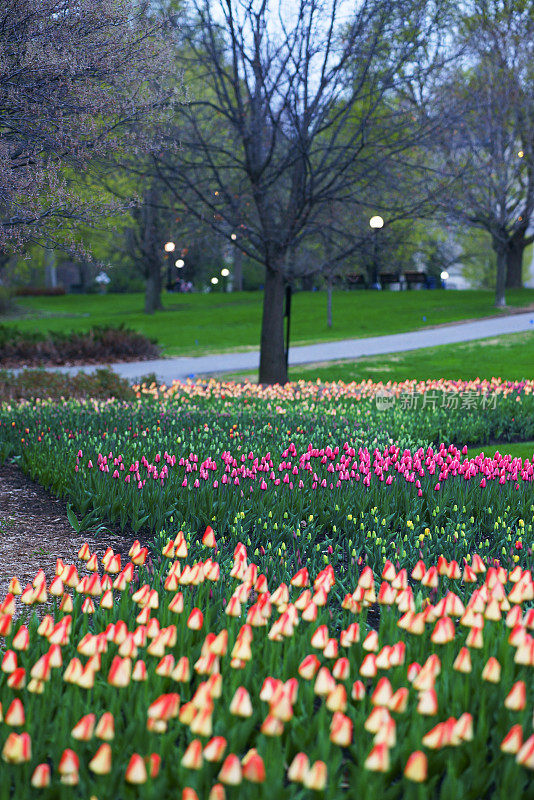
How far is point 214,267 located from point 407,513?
4641 centimetres

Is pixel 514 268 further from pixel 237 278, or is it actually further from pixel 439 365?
pixel 439 365

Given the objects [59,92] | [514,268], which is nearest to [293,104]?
[59,92]

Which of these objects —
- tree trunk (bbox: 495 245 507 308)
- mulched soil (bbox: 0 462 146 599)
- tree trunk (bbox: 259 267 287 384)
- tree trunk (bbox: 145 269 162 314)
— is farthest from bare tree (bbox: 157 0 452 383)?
tree trunk (bbox: 145 269 162 314)

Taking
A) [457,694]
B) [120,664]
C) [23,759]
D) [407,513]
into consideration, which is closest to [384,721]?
[457,694]

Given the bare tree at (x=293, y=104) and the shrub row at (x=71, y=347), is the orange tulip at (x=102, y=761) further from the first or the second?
the shrub row at (x=71, y=347)

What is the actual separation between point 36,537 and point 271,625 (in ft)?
9.04

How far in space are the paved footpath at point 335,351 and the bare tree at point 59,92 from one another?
8.24 m

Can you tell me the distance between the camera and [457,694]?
8.89ft

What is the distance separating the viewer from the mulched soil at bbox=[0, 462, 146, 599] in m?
5.09

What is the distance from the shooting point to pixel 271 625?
139 inches

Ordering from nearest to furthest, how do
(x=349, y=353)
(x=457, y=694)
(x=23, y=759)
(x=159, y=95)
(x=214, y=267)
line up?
(x=23, y=759)
(x=457, y=694)
(x=159, y=95)
(x=349, y=353)
(x=214, y=267)

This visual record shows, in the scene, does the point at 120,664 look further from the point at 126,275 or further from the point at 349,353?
the point at 126,275

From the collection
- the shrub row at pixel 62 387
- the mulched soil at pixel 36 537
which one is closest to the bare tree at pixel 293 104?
the shrub row at pixel 62 387

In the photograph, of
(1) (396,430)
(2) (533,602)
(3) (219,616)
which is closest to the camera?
(3) (219,616)
